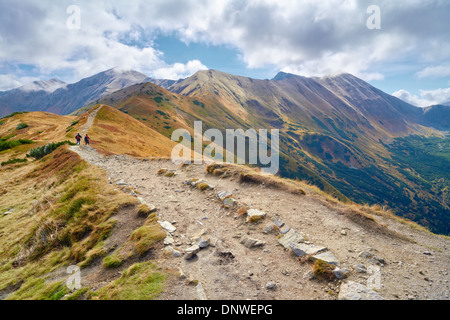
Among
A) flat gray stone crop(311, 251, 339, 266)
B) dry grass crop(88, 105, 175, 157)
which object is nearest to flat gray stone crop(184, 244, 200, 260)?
flat gray stone crop(311, 251, 339, 266)

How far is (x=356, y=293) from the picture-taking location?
6.81 meters

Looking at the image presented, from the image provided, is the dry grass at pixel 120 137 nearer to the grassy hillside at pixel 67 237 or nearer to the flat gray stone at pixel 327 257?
the grassy hillside at pixel 67 237

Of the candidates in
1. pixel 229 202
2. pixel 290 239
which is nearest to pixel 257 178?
pixel 229 202

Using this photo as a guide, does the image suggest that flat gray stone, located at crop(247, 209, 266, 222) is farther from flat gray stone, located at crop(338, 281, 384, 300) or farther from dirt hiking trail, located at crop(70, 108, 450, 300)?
flat gray stone, located at crop(338, 281, 384, 300)

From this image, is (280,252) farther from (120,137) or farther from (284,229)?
(120,137)

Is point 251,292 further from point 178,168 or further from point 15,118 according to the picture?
point 15,118

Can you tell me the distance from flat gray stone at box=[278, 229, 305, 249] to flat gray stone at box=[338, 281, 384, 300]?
2784 millimetres

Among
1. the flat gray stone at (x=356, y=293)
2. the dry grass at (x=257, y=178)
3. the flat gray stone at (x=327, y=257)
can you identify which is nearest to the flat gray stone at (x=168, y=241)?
the flat gray stone at (x=327, y=257)

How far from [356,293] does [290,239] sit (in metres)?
3.62

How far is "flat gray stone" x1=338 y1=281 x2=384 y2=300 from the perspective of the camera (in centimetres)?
664

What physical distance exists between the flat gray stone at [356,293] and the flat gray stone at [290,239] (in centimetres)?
278

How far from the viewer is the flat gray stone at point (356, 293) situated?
664 centimetres
